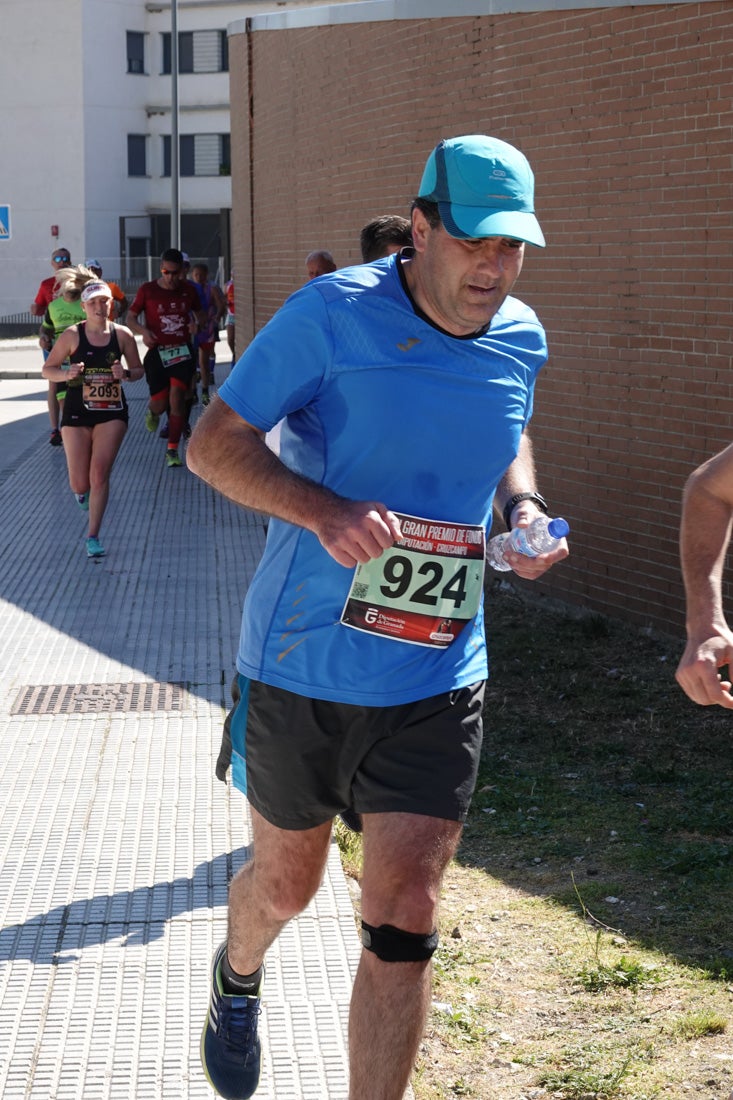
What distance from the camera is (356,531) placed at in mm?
2932

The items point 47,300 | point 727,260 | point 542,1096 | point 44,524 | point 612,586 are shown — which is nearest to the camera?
point 542,1096

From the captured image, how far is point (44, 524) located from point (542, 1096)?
28.2ft

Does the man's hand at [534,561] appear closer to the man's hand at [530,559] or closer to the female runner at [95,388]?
the man's hand at [530,559]

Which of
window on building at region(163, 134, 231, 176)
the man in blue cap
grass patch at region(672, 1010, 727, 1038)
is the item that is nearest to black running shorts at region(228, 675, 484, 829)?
the man in blue cap

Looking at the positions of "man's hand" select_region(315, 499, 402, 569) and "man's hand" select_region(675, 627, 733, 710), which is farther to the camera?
"man's hand" select_region(315, 499, 402, 569)

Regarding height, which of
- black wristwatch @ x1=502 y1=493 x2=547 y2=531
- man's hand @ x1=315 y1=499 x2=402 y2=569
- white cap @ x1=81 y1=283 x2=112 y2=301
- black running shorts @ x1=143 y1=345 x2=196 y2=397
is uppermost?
white cap @ x1=81 y1=283 x2=112 y2=301

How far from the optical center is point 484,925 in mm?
4758

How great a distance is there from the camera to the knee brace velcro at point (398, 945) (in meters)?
3.07

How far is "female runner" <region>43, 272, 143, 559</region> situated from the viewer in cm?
1000

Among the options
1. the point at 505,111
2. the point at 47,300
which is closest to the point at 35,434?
the point at 47,300

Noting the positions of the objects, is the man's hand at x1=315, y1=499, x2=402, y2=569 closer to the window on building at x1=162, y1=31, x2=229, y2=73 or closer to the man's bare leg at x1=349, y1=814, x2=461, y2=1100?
the man's bare leg at x1=349, y1=814, x2=461, y2=1100

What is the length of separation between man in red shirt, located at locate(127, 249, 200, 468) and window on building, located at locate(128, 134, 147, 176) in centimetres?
4280

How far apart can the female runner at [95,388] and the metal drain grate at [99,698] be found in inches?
125

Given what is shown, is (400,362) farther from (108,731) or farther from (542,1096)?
(108,731)
